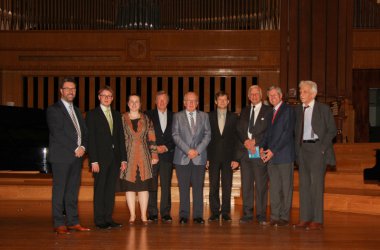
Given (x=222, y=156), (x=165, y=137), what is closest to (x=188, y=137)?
(x=165, y=137)

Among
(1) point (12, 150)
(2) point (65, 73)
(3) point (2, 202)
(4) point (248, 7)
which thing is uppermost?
(4) point (248, 7)

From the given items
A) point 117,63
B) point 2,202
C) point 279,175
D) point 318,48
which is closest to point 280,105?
point 279,175

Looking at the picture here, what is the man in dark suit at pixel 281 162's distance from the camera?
629 cm

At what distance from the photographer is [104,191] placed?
241 inches

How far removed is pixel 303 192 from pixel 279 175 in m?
0.27

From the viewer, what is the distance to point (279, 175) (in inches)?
250

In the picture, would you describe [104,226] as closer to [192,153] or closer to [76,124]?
[76,124]

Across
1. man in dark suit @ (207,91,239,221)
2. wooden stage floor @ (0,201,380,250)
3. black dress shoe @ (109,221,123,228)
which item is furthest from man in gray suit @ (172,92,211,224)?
black dress shoe @ (109,221,123,228)

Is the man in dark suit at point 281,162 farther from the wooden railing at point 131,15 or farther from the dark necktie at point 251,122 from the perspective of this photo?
the wooden railing at point 131,15

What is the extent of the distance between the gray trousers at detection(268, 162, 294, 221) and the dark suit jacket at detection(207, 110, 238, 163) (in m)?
0.43

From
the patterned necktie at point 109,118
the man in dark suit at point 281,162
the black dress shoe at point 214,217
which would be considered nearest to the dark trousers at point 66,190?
the patterned necktie at point 109,118

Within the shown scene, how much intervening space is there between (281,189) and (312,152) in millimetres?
453

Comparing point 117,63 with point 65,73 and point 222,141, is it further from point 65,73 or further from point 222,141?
→ point 222,141

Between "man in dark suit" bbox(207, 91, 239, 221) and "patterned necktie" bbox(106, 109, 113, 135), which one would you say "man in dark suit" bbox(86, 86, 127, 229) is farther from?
"man in dark suit" bbox(207, 91, 239, 221)
